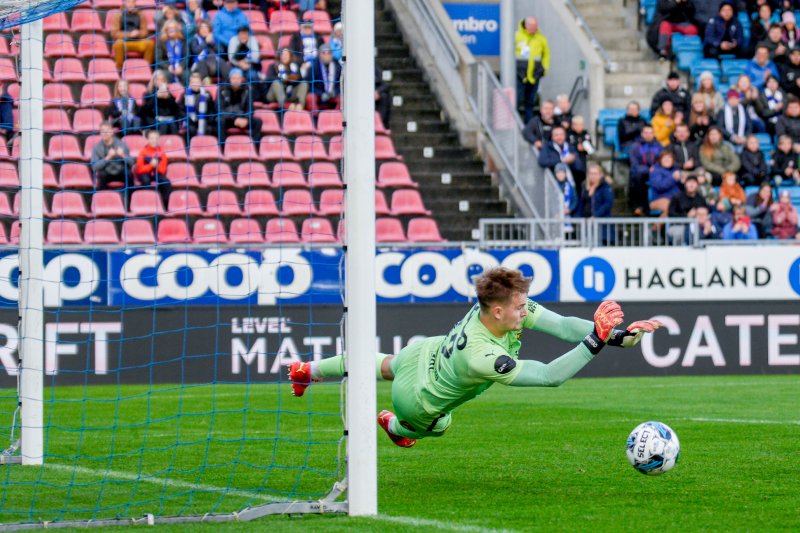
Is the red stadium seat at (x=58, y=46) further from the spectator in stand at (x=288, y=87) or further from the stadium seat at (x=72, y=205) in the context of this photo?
the spectator in stand at (x=288, y=87)

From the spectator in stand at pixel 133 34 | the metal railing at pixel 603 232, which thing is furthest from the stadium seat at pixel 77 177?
the metal railing at pixel 603 232

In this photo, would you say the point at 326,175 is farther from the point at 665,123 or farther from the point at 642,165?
the point at 665,123

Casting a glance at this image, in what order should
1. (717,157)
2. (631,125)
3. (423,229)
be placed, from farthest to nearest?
(631,125), (717,157), (423,229)

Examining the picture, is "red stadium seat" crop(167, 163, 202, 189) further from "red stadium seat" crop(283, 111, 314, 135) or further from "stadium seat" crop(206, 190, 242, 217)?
"red stadium seat" crop(283, 111, 314, 135)

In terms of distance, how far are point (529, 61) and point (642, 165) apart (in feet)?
11.6

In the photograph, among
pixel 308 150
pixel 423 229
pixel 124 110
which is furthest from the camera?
pixel 423 229

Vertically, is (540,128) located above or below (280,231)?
above

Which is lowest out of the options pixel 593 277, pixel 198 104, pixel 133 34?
pixel 593 277

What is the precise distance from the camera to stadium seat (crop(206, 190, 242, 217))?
19.8 metres

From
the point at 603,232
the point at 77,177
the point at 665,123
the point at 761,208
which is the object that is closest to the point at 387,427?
the point at 603,232

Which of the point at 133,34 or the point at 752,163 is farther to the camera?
the point at 752,163

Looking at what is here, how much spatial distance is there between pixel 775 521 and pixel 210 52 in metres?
13.8

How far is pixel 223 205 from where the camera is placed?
1964 centimetres

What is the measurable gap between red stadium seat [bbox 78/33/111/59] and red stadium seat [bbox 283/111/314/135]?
2.91 meters
